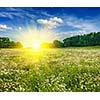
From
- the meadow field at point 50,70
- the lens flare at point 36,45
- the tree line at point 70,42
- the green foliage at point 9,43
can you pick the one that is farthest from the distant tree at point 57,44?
the green foliage at point 9,43

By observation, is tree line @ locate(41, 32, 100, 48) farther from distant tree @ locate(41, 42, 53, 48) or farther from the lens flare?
the lens flare

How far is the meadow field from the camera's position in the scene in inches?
180

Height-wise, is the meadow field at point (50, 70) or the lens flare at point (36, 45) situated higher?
the lens flare at point (36, 45)

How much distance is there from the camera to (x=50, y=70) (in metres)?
4.81

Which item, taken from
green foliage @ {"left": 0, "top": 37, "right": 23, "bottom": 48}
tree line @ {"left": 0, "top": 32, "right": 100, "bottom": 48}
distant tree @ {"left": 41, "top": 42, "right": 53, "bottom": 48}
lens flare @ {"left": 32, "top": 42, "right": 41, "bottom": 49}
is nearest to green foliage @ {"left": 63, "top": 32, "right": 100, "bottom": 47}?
tree line @ {"left": 0, "top": 32, "right": 100, "bottom": 48}

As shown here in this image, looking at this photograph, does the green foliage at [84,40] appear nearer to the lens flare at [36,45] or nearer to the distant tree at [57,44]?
the distant tree at [57,44]

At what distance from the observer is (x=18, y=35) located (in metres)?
4.98

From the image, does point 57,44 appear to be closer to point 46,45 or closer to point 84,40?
point 46,45

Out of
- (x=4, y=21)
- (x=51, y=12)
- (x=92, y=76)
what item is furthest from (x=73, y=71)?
(x=4, y=21)

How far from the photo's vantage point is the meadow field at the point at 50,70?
4.57 metres

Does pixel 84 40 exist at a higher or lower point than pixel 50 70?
higher

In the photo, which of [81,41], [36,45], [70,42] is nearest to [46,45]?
[36,45]

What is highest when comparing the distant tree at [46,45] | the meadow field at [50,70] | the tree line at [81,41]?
the tree line at [81,41]
